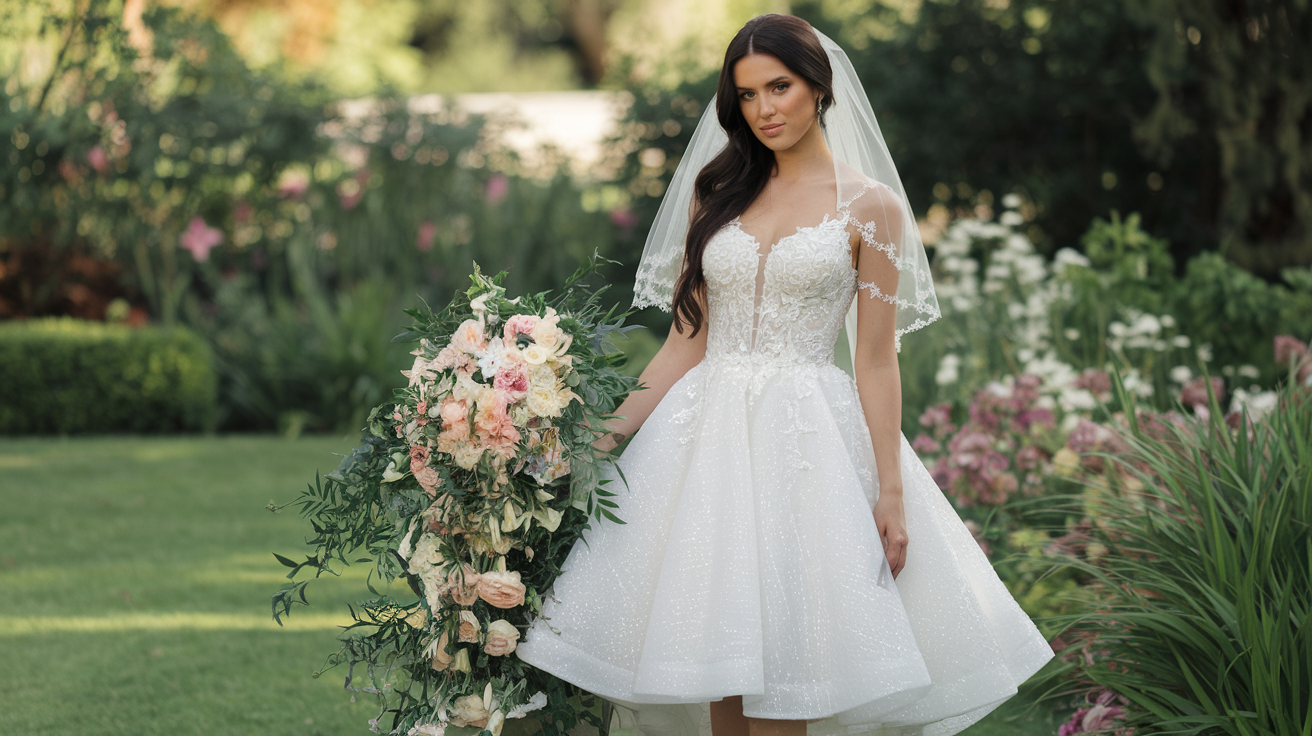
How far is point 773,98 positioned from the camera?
2836 millimetres

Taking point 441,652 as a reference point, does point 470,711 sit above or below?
below

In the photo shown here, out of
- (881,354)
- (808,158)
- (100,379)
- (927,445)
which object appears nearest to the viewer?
(881,354)

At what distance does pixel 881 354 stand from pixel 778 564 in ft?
1.90

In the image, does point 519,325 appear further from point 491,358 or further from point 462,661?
point 462,661

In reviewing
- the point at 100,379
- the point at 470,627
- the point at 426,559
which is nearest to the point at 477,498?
the point at 426,559

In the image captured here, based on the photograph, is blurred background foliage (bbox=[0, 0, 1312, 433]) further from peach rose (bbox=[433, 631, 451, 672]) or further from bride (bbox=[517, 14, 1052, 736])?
peach rose (bbox=[433, 631, 451, 672])

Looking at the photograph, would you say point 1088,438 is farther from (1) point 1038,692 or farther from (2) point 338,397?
(2) point 338,397

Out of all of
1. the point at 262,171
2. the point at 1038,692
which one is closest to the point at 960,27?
the point at 262,171

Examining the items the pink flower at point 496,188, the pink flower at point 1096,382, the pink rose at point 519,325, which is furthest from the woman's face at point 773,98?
the pink flower at point 496,188

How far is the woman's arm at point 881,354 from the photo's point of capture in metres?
2.73

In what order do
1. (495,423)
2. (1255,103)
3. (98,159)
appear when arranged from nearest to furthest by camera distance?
(495,423) → (1255,103) → (98,159)

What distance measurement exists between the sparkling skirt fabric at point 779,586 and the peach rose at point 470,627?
10 cm

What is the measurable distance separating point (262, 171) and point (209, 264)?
967 mm

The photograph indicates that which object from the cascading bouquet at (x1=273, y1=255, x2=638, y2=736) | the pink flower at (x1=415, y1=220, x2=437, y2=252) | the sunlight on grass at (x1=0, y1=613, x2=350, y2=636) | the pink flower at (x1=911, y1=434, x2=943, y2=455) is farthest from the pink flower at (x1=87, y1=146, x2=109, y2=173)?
the cascading bouquet at (x1=273, y1=255, x2=638, y2=736)
